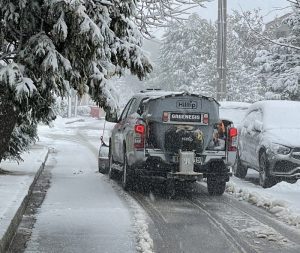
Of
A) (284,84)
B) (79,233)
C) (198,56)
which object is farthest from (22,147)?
(198,56)

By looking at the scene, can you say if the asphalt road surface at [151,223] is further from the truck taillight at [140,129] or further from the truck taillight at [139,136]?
the truck taillight at [140,129]

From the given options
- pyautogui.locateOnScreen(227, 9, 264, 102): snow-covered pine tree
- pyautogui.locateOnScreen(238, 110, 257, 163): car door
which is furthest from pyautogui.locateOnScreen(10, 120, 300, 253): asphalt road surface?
pyautogui.locateOnScreen(227, 9, 264, 102): snow-covered pine tree

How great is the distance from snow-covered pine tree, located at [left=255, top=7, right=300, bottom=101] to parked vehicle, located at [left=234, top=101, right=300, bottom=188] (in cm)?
1130

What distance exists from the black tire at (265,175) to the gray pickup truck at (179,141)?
5.64 feet

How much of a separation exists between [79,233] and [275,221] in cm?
296

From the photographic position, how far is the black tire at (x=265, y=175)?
12.2 metres

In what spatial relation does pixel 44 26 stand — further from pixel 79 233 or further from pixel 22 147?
pixel 22 147

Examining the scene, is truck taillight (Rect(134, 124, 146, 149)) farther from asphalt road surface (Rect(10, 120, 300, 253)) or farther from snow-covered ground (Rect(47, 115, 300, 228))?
snow-covered ground (Rect(47, 115, 300, 228))

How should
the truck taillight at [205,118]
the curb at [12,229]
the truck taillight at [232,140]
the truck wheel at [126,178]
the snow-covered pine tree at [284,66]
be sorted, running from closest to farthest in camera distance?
the curb at [12,229]
the truck taillight at [205,118]
the truck taillight at [232,140]
the truck wheel at [126,178]
the snow-covered pine tree at [284,66]

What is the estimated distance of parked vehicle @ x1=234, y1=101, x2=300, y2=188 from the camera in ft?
39.1

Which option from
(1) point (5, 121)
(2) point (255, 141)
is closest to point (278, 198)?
(2) point (255, 141)

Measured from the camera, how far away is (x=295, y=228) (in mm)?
7945

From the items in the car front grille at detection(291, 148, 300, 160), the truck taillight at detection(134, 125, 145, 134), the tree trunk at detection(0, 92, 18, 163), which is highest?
the tree trunk at detection(0, 92, 18, 163)

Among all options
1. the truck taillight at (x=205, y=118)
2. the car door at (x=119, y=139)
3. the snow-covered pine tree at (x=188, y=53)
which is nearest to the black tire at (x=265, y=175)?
the truck taillight at (x=205, y=118)
